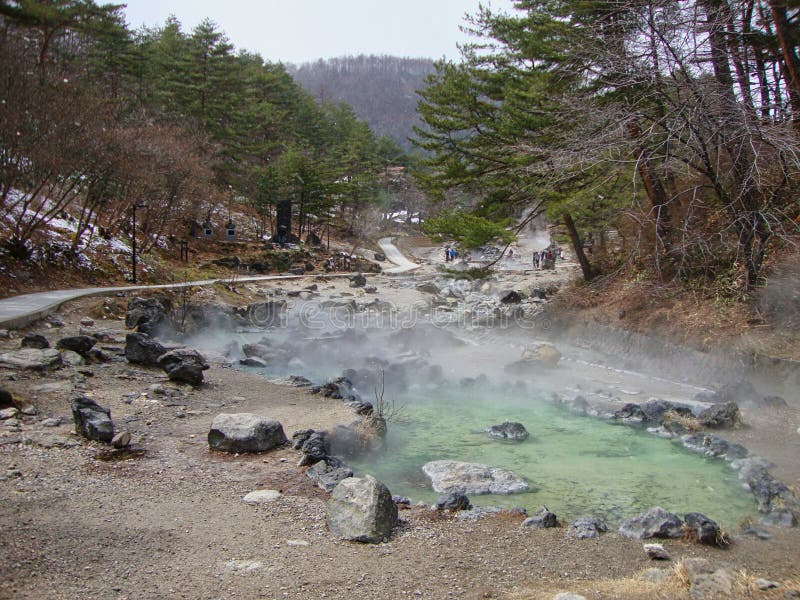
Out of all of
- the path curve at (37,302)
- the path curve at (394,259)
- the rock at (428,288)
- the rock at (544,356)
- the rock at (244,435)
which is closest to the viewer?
the rock at (244,435)

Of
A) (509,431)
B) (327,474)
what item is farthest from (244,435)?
(509,431)

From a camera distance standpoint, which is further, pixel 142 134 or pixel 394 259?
pixel 394 259

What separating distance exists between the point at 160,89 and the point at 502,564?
42253 mm

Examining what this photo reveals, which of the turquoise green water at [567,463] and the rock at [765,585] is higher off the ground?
the rock at [765,585]

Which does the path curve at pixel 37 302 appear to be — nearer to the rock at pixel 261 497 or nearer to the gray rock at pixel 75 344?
the gray rock at pixel 75 344

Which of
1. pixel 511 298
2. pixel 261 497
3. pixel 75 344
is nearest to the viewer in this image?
pixel 261 497

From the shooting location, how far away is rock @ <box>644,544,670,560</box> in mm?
5324

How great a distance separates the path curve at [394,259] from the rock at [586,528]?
37.0m

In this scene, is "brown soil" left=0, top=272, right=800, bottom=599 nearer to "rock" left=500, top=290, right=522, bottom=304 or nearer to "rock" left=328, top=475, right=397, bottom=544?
"rock" left=328, top=475, right=397, bottom=544

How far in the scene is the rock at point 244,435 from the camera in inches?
301

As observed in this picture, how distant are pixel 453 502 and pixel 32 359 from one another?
7.54 m

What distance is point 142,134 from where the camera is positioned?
24.8 metres

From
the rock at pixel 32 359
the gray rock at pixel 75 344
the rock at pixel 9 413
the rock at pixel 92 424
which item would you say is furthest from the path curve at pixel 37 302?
the rock at pixel 92 424

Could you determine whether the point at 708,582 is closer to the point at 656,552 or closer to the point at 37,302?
the point at 656,552
